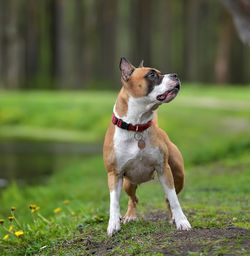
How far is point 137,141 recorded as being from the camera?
5.21m

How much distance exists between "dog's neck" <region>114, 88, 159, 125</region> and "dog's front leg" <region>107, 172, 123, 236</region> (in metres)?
0.53

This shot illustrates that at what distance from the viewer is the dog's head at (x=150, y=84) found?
5008 millimetres

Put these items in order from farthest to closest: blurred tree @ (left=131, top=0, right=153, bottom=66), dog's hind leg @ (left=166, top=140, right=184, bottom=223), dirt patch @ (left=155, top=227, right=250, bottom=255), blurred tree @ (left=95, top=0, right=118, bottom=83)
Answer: blurred tree @ (left=131, top=0, right=153, bottom=66)
blurred tree @ (left=95, top=0, right=118, bottom=83)
dog's hind leg @ (left=166, top=140, right=184, bottom=223)
dirt patch @ (left=155, top=227, right=250, bottom=255)

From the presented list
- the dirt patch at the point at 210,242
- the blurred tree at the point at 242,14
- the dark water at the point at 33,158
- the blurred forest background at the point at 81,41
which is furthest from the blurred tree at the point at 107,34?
the dirt patch at the point at 210,242

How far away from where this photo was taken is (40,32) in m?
36.2

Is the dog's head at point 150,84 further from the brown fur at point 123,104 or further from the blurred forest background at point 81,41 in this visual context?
the blurred forest background at point 81,41

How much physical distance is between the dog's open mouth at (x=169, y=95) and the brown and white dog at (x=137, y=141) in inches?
1.1

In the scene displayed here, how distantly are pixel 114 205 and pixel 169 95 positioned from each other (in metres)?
1.11

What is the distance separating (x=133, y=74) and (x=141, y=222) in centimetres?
151

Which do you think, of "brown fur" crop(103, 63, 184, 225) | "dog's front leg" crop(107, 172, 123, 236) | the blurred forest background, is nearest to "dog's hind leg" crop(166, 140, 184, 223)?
"brown fur" crop(103, 63, 184, 225)

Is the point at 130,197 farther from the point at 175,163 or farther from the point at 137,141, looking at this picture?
the point at 137,141

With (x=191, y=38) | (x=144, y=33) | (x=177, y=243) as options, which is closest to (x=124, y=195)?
(x=177, y=243)

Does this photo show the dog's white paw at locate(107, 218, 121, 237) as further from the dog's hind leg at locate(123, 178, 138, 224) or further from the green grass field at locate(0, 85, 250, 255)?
the dog's hind leg at locate(123, 178, 138, 224)

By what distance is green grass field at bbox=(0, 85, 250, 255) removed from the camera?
16.2 feet
